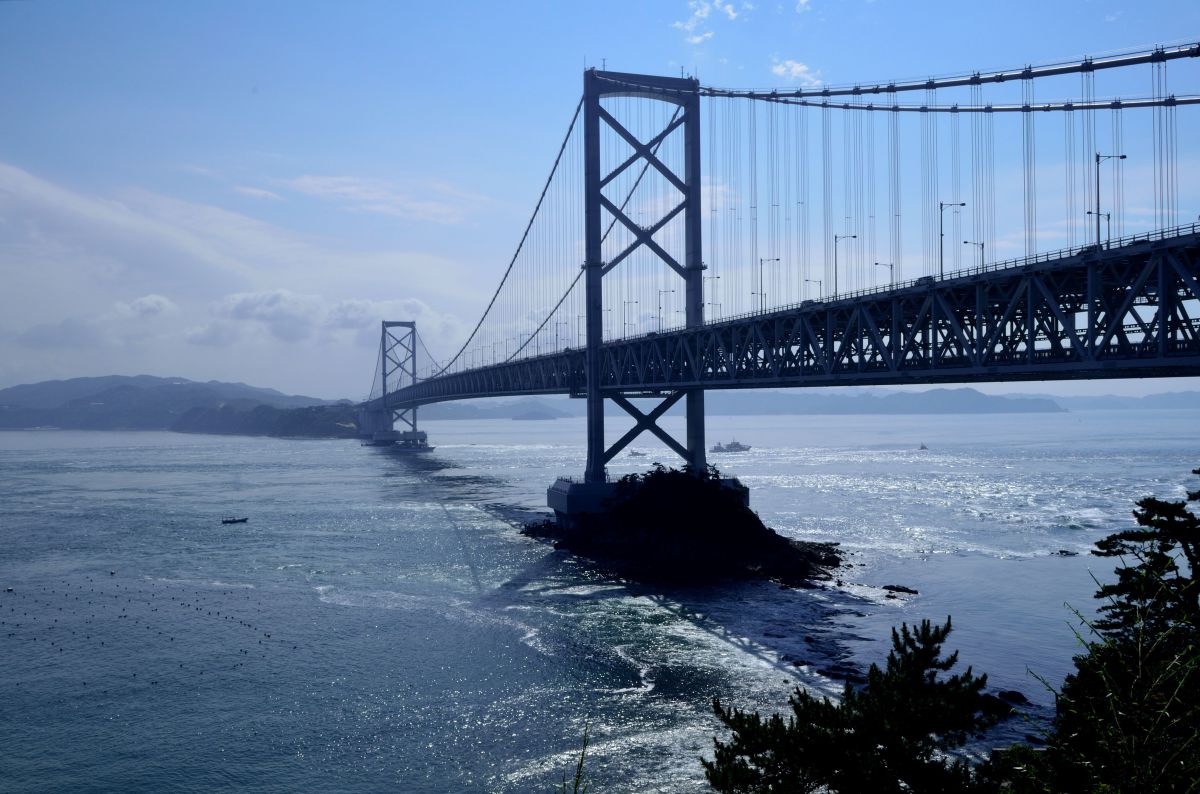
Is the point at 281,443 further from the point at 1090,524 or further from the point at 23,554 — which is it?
the point at 1090,524

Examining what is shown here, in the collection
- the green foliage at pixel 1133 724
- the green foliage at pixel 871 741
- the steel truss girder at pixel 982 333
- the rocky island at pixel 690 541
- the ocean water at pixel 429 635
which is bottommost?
the ocean water at pixel 429 635

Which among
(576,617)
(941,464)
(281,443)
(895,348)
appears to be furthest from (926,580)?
(281,443)

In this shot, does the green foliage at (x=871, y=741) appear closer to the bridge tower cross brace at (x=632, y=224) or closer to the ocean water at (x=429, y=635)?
the ocean water at (x=429, y=635)

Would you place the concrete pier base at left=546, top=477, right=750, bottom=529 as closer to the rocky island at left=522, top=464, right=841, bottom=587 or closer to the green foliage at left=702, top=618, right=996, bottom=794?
the rocky island at left=522, top=464, right=841, bottom=587

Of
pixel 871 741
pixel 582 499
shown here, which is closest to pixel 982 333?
pixel 871 741

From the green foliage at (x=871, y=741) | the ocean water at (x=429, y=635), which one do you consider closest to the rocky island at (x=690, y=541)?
the ocean water at (x=429, y=635)

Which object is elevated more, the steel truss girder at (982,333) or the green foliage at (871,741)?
the steel truss girder at (982,333)
